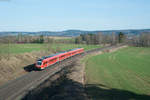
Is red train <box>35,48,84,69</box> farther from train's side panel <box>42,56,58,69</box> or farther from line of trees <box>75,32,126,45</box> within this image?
line of trees <box>75,32,126,45</box>

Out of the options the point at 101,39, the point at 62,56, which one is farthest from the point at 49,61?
the point at 101,39

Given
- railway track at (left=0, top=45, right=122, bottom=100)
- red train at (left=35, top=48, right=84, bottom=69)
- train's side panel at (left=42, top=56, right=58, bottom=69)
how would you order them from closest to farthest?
railway track at (left=0, top=45, right=122, bottom=100)
red train at (left=35, top=48, right=84, bottom=69)
train's side panel at (left=42, top=56, right=58, bottom=69)

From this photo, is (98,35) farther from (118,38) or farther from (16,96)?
(16,96)

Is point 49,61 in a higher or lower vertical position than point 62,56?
lower

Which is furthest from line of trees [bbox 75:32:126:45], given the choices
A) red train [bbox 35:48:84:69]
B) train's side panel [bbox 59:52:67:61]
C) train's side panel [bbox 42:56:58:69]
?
train's side panel [bbox 42:56:58:69]

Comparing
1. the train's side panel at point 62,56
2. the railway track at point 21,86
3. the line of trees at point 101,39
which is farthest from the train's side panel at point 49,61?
the line of trees at point 101,39

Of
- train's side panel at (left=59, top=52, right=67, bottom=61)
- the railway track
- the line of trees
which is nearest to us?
the railway track

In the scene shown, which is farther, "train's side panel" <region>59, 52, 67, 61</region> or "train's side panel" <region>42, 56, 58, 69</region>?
"train's side panel" <region>59, 52, 67, 61</region>

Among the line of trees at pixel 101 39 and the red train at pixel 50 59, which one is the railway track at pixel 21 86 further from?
the line of trees at pixel 101 39

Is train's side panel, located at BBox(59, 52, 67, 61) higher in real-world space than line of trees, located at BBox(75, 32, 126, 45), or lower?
lower

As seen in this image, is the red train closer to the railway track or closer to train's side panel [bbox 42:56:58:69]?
train's side panel [bbox 42:56:58:69]

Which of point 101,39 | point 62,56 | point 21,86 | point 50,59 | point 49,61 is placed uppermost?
point 101,39

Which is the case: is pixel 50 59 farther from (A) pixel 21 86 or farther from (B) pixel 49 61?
(A) pixel 21 86

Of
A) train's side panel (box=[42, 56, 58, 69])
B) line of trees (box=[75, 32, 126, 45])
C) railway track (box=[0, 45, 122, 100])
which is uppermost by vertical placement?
line of trees (box=[75, 32, 126, 45])
